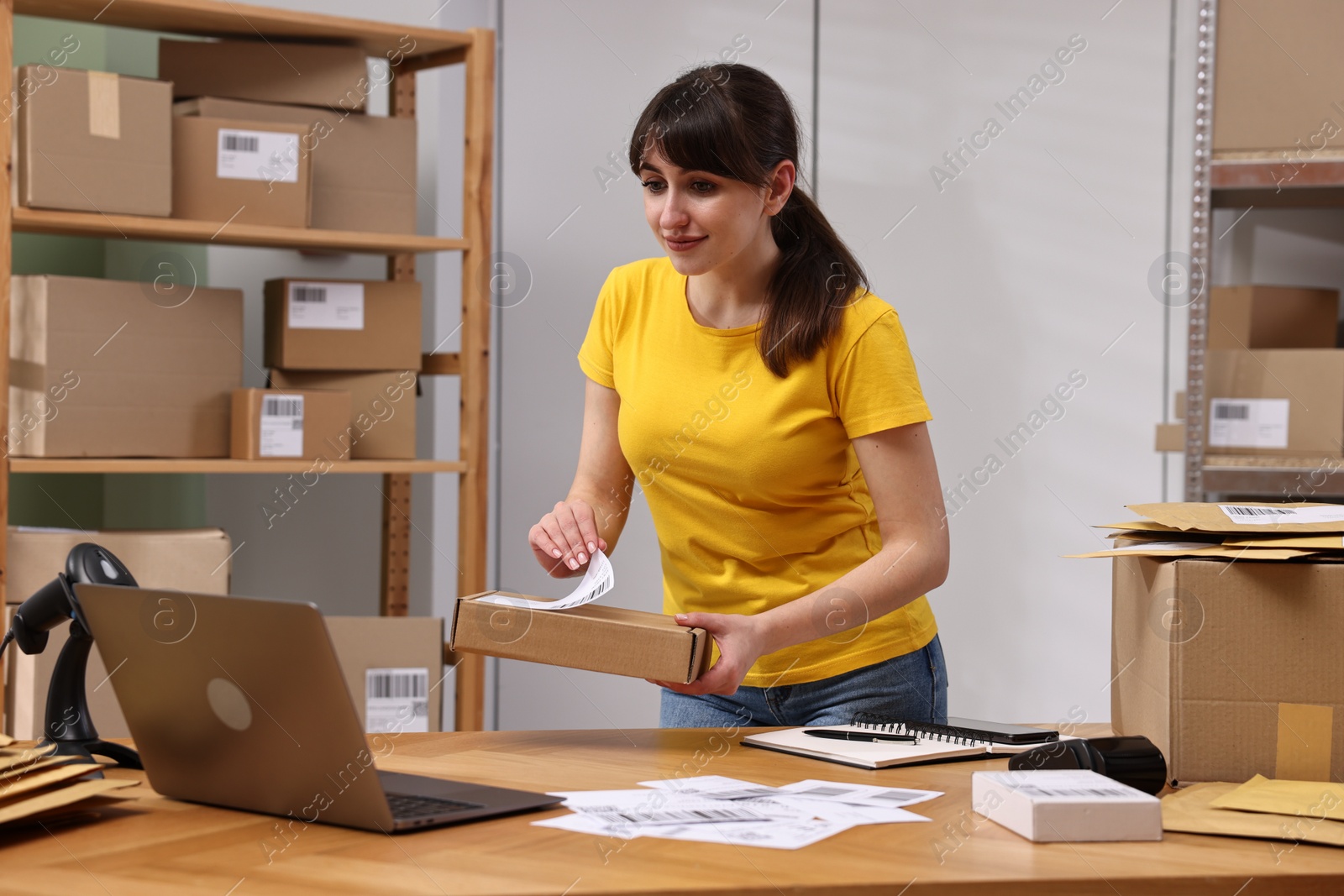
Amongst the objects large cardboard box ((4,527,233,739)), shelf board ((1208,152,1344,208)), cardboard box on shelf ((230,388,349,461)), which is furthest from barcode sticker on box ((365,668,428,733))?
shelf board ((1208,152,1344,208))

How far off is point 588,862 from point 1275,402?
169 centimetres

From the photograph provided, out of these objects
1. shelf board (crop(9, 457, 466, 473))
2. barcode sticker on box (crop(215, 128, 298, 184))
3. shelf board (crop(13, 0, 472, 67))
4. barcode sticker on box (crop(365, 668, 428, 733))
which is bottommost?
barcode sticker on box (crop(365, 668, 428, 733))

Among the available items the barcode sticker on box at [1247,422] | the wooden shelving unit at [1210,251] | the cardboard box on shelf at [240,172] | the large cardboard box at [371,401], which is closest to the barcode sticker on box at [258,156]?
the cardboard box on shelf at [240,172]

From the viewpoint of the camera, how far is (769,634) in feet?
4.66

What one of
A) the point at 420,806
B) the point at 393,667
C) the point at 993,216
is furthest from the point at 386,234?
the point at 420,806

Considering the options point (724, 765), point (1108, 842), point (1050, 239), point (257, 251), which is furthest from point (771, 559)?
point (257, 251)

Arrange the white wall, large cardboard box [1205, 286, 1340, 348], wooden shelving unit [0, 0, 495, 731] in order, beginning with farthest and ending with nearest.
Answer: the white wall, wooden shelving unit [0, 0, 495, 731], large cardboard box [1205, 286, 1340, 348]

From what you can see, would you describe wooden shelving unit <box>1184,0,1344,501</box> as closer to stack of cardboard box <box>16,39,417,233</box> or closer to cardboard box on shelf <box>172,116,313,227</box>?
stack of cardboard box <box>16,39,417,233</box>

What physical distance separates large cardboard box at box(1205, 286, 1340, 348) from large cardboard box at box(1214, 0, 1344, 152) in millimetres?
222

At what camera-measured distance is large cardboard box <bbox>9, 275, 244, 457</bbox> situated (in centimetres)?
238

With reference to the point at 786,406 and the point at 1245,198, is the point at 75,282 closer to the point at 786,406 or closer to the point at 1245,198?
the point at 786,406

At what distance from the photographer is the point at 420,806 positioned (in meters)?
1.06

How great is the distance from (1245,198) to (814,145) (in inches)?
39.1

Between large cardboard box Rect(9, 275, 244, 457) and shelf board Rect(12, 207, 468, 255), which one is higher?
shelf board Rect(12, 207, 468, 255)
